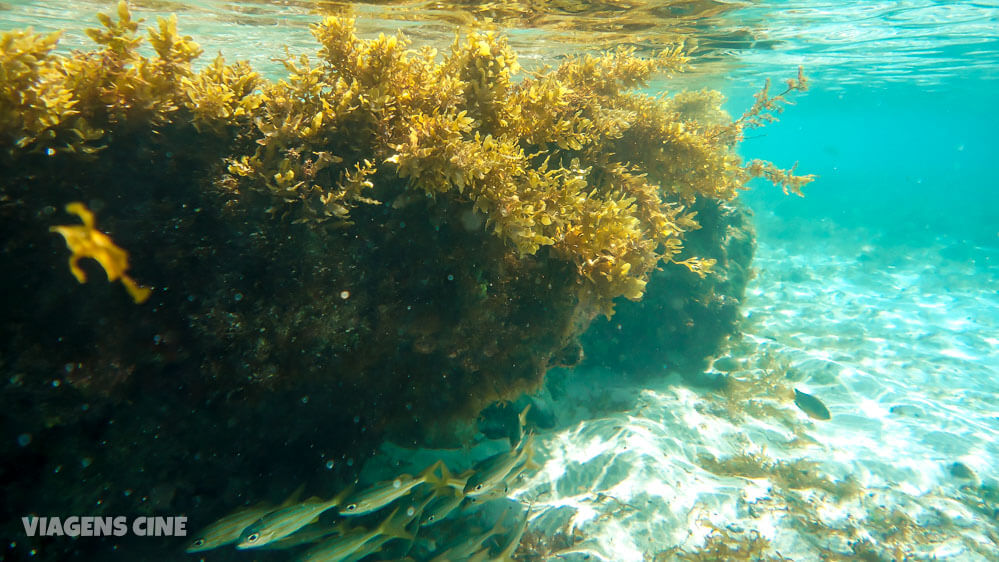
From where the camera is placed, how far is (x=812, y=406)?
9148 millimetres

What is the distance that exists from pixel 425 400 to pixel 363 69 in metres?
3.45

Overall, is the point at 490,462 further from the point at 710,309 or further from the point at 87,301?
the point at 710,309

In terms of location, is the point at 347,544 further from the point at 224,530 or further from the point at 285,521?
the point at 224,530

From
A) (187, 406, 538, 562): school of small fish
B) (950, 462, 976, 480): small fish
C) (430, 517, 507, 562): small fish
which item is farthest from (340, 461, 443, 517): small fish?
(950, 462, 976, 480): small fish

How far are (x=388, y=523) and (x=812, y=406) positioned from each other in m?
9.38

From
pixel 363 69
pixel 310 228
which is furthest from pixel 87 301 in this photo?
pixel 363 69

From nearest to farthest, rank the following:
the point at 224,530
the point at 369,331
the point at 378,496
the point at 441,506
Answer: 1. the point at 224,530
2. the point at 378,496
3. the point at 369,331
4. the point at 441,506

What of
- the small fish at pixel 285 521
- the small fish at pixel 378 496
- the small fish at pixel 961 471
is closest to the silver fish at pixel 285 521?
the small fish at pixel 285 521

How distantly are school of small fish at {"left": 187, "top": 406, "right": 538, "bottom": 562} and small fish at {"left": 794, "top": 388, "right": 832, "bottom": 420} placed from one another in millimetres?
7305

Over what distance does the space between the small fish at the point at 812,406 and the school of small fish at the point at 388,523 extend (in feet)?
24.0

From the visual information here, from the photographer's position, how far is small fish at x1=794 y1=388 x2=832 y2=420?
9070mm

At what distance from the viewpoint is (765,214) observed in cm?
3294

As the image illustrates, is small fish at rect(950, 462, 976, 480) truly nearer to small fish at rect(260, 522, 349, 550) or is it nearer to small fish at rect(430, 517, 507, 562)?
small fish at rect(430, 517, 507, 562)

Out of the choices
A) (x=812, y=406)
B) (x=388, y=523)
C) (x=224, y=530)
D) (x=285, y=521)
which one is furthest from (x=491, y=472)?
(x=812, y=406)
